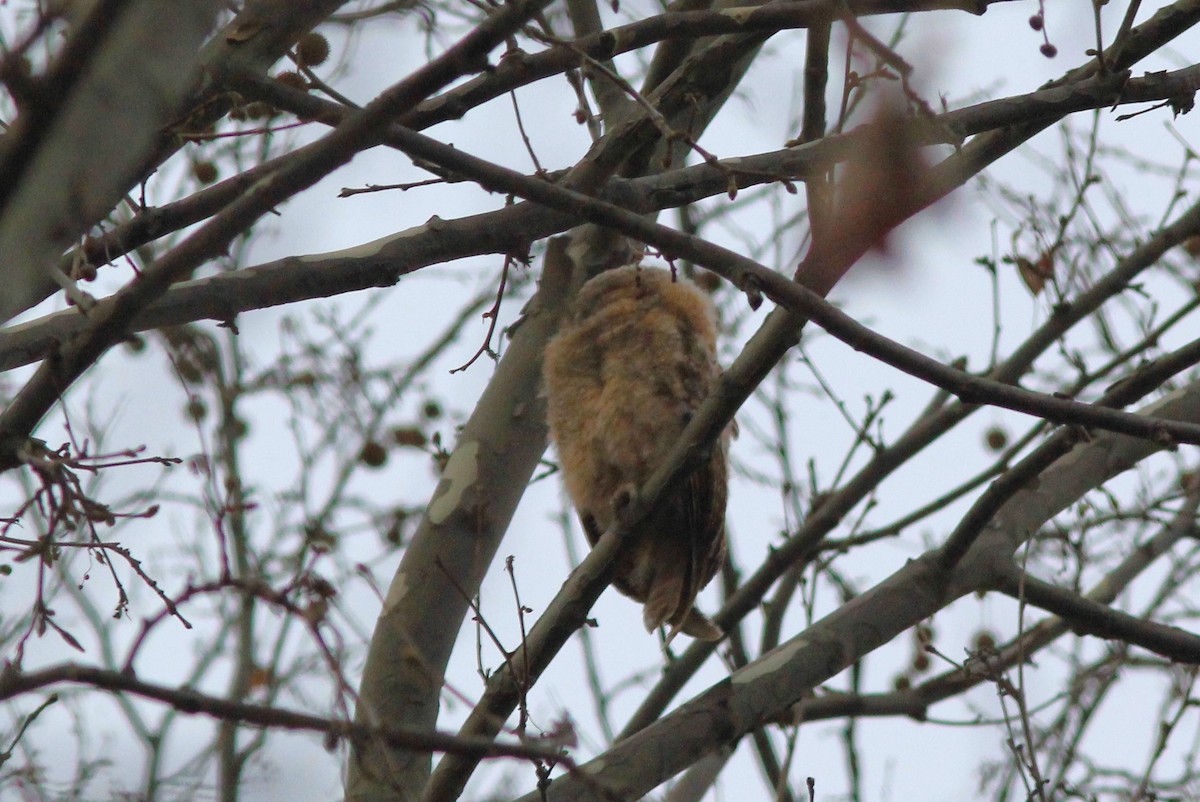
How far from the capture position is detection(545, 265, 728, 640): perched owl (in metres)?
3.94

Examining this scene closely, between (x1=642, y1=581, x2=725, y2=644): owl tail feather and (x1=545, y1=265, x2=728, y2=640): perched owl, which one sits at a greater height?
(x1=545, y1=265, x2=728, y2=640): perched owl

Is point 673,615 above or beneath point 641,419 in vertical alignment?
beneath

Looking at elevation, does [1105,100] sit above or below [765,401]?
below

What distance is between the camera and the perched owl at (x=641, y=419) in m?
3.94

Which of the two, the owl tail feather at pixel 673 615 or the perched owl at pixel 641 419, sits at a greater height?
the perched owl at pixel 641 419

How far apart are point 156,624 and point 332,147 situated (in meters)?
0.74

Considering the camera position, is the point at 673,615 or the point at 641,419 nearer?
the point at 641,419

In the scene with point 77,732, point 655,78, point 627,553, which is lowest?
point 627,553

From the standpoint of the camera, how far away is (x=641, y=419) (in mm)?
3914

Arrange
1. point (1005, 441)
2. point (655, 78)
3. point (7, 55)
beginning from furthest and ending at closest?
point (1005, 441) < point (655, 78) < point (7, 55)

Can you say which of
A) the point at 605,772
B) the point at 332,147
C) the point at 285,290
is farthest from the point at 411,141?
the point at 605,772

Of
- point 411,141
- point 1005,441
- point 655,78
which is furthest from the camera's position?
point 1005,441

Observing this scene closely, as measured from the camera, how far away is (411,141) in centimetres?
205

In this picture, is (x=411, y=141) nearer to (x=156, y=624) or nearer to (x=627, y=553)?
(x=156, y=624)
